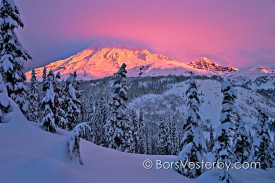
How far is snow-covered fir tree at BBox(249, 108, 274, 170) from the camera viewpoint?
29.7 meters

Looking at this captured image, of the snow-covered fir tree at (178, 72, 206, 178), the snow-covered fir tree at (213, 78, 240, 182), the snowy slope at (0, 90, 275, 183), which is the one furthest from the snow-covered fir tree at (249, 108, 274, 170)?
the snowy slope at (0, 90, 275, 183)

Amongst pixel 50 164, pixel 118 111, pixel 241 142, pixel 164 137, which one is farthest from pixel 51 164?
pixel 164 137

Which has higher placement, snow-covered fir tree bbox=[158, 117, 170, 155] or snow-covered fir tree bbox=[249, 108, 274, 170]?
snow-covered fir tree bbox=[249, 108, 274, 170]

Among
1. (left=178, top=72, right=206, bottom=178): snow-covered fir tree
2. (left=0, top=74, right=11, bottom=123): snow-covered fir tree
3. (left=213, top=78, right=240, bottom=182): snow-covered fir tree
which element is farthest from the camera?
(left=178, top=72, right=206, bottom=178): snow-covered fir tree

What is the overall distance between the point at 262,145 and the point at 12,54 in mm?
24886

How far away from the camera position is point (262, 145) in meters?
29.8

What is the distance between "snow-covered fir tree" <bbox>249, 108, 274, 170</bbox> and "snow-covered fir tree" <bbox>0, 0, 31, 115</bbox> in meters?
22.7

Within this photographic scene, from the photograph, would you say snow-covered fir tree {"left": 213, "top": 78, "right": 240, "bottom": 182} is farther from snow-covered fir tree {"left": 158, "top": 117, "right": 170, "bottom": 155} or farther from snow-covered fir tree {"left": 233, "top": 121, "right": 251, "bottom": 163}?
snow-covered fir tree {"left": 158, "top": 117, "right": 170, "bottom": 155}

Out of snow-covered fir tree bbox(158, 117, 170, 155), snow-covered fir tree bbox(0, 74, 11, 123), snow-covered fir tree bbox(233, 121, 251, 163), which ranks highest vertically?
snow-covered fir tree bbox(0, 74, 11, 123)

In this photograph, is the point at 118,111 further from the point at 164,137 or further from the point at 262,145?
the point at 164,137

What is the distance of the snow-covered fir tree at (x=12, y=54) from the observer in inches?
778

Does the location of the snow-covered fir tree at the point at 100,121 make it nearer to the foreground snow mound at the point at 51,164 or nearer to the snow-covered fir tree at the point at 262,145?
the snow-covered fir tree at the point at 262,145

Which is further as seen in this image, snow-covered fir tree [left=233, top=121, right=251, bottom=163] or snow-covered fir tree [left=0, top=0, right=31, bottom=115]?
snow-covered fir tree [left=233, top=121, right=251, bottom=163]

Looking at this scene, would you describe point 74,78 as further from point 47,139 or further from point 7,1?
point 47,139
